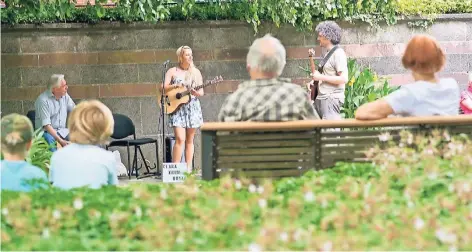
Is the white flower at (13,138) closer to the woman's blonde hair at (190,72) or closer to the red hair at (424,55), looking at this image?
the red hair at (424,55)

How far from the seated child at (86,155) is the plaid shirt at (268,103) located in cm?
94

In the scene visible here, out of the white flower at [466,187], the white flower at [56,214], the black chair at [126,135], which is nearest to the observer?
the white flower at [56,214]

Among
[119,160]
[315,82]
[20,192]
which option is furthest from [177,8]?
[20,192]

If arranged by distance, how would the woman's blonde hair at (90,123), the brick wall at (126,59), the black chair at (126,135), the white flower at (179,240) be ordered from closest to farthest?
the white flower at (179,240) → the woman's blonde hair at (90,123) → the black chair at (126,135) → the brick wall at (126,59)

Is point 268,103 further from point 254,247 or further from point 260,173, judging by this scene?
point 254,247

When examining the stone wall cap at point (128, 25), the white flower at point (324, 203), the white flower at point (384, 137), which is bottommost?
the white flower at point (324, 203)

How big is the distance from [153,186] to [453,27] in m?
11.0

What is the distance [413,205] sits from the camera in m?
5.59

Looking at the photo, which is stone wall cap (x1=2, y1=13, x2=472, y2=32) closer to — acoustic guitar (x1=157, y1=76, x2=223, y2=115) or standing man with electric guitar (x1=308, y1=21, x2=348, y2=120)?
acoustic guitar (x1=157, y1=76, x2=223, y2=115)

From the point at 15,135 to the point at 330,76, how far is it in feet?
18.2

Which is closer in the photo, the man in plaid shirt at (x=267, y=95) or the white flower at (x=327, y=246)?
the white flower at (x=327, y=246)

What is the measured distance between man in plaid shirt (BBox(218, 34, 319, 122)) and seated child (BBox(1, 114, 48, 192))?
4.26 ft

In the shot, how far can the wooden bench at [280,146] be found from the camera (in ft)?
23.5

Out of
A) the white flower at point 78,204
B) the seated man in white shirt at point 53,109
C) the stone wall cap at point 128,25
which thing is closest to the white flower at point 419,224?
the white flower at point 78,204
